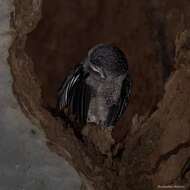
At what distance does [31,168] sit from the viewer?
1520mm

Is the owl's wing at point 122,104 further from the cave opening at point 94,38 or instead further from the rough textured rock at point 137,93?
the rough textured rock at point 137,93

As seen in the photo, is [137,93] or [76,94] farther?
[76,94]

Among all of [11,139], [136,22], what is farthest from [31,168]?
[136,22]

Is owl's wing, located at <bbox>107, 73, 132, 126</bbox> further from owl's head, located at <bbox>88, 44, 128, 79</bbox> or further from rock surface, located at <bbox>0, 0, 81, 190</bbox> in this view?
rock surface, located at <bbox>0, 0, 81, 190</bbox>

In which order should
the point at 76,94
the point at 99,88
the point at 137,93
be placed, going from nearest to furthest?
the point at 137,93
the point at 76,94
the point at 99,88

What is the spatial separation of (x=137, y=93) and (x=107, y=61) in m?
0.27

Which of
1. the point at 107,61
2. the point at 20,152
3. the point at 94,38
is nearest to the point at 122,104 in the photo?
the point at 107,61

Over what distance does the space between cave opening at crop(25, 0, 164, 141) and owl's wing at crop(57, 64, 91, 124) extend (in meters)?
0.04

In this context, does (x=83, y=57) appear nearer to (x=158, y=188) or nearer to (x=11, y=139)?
(x=11, y=139)

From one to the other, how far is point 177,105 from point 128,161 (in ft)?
1.08

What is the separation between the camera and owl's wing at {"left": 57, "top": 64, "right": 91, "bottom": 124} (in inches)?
66.2

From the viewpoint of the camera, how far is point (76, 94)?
5.93 feet

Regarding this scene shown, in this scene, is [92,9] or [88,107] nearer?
[92,9]

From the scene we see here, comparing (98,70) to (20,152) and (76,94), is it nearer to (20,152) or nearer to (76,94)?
(76,94)
